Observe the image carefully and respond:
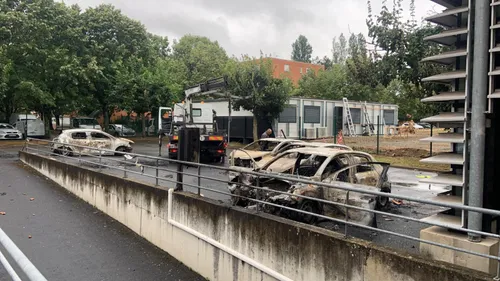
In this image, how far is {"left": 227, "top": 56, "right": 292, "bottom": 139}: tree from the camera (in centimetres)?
2570

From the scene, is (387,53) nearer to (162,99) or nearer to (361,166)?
(361,166)

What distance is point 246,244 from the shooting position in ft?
19.6

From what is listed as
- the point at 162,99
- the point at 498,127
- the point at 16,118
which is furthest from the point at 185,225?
the point at 16,118

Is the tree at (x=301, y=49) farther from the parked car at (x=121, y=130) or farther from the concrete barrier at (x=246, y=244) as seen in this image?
the concrete barrier at (x=246, y=244)

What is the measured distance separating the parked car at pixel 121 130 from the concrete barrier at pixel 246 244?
29.4 metres

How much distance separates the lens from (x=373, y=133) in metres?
34.5

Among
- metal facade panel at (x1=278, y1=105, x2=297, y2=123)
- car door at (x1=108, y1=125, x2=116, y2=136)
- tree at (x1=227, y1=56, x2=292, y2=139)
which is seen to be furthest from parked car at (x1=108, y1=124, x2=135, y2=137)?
metal facade panel at (x1=278, y1=105, x2=297, y2=123)

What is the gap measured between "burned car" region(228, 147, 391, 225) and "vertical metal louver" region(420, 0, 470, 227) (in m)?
2.32

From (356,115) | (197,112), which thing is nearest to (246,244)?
(197,112)

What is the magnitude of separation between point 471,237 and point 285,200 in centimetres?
317

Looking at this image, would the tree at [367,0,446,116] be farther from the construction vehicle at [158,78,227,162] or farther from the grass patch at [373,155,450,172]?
the construction vehicle at [158,78,227,162]

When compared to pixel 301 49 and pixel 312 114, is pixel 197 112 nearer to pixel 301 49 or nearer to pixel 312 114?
pixel 312 114

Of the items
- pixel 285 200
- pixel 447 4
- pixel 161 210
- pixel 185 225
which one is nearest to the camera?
pixel 447 4

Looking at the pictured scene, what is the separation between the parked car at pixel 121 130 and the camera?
3822cm
